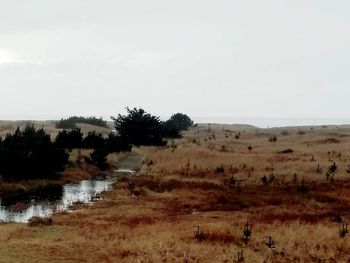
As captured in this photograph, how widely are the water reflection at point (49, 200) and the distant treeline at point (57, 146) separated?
2558 millimetres

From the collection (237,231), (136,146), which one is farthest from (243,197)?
(136,146)

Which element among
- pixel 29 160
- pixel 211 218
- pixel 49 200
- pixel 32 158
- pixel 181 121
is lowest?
pixel 49 200

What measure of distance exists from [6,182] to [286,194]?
1745 centimetres

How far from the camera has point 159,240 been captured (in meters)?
16.8

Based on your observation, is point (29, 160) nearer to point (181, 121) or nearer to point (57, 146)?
point (57, 146)

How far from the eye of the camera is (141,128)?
60594mm

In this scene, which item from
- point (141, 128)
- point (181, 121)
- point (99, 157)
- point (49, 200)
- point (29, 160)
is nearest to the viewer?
point (49, 200)

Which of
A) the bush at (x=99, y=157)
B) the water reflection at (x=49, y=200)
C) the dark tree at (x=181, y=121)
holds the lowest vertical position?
the water reflection at (x=49, y=200)

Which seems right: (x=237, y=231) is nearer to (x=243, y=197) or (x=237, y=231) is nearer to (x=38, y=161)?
(x=243, y=197)

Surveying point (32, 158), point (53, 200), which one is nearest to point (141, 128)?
point (32, 158)

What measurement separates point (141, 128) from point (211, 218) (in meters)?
39.9

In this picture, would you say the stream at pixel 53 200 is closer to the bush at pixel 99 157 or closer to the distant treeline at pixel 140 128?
the bush at pixel 99 157

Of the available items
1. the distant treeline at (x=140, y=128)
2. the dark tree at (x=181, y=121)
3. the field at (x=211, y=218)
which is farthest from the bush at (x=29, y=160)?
the dark tree at (x=181, y=121)

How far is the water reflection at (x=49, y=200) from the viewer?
22884 mm
